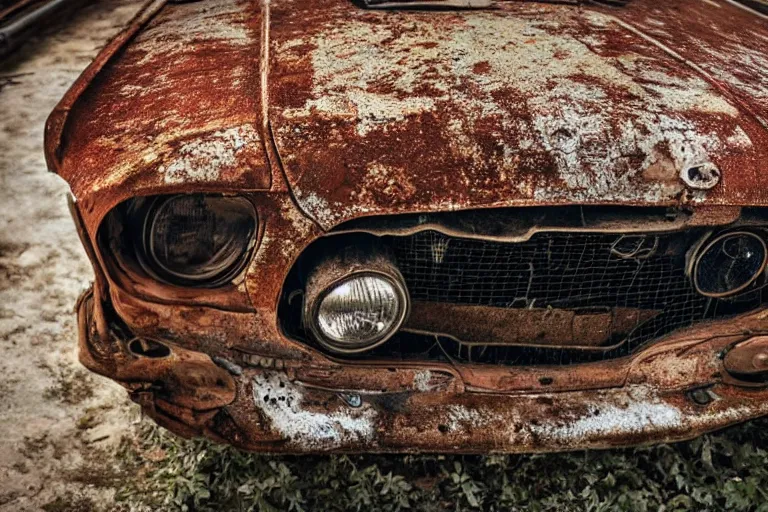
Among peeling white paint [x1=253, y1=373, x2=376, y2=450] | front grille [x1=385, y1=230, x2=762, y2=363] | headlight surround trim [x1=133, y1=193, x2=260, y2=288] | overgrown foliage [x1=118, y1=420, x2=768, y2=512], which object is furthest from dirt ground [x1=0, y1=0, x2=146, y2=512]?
front grille [x1=385, y1=230, x2=762, y2=363]

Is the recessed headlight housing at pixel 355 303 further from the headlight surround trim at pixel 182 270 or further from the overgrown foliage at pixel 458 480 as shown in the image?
the overgrown foliage at pixel 458 480

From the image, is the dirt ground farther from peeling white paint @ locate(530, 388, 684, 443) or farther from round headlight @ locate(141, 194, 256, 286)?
peeling white paint @ locate(530, 388, 684, 443)

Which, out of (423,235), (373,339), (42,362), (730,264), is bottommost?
(42,362)

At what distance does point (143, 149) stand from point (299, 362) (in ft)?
2.20

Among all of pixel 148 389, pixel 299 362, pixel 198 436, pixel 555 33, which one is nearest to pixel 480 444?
pixel 299 362

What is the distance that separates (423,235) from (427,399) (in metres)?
0.48

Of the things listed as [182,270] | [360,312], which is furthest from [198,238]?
[360,312]

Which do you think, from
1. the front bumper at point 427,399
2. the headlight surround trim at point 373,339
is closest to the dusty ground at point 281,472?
the front bumper at point 427,399

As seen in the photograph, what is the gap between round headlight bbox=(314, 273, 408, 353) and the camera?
1834 mm

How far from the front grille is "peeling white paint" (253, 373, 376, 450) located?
Result: 282mm

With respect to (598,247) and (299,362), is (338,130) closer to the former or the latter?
(299,362)

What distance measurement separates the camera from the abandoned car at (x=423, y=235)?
1813 millimetres

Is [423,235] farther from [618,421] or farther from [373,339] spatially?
[618,421]

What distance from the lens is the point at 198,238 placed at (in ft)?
6.07
